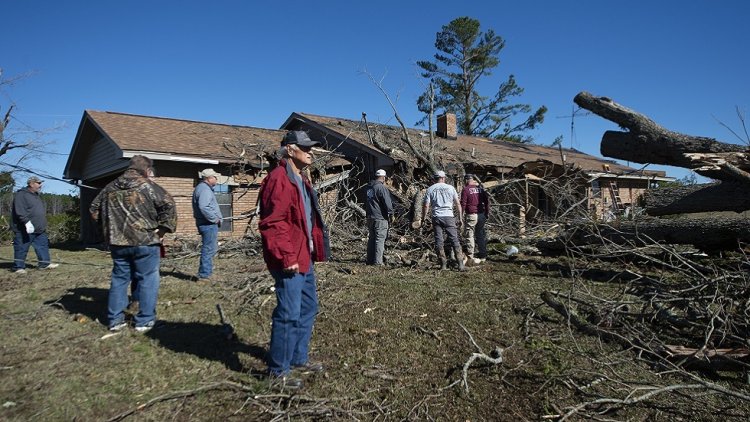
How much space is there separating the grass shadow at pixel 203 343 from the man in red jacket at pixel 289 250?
0.59 meters

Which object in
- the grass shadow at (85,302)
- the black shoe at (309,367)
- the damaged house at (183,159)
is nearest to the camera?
the black shoe at (309,367)

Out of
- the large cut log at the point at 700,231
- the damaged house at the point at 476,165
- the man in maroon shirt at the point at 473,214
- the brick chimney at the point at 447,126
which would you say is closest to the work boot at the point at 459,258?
the man in maroon shirt at the point at 473,214

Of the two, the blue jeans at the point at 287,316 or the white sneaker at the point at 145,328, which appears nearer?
the blue jeans at the point at 287,316

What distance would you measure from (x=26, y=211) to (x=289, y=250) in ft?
22.8

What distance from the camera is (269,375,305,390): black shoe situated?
297 centimetres

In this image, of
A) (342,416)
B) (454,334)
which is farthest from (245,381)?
(454,334)

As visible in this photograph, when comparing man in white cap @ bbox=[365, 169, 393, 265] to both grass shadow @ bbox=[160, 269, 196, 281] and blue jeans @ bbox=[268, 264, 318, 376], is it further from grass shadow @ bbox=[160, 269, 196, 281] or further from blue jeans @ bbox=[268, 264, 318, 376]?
blue jeans @ bbox=[268, 264, 318, 376]

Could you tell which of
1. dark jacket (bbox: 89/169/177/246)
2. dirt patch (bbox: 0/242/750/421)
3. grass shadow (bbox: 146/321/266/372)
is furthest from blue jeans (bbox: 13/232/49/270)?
grass shadow (bbox: 146/321/266/372)

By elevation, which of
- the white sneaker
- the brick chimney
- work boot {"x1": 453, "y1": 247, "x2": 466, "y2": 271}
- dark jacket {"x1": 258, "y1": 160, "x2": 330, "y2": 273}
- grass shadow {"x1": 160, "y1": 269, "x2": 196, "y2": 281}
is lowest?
the white sneaker

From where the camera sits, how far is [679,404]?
2.87m

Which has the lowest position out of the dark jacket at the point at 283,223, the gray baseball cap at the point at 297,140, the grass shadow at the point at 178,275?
the grass shadow at the point at 178,275

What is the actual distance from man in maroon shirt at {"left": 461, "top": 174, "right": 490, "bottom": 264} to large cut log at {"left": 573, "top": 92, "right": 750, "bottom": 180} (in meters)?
2.72

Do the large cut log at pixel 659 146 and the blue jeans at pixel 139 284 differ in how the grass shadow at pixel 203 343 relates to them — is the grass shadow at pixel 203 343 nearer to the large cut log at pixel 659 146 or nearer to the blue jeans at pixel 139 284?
the blue jeans at pixel 139 284

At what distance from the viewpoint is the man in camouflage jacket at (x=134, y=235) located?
13.8ft
